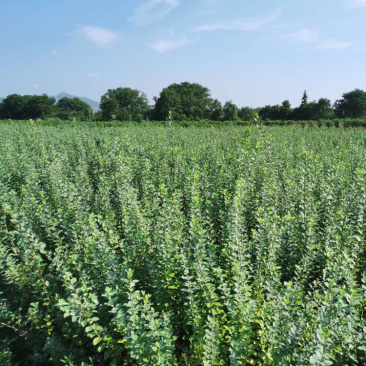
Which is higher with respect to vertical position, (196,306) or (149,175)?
(149,175)

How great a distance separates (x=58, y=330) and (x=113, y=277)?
4.81 ft

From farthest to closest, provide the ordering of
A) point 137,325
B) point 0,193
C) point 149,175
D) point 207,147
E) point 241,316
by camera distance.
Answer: point 207,147, point 149,175, point 0,193, point 241,316, point 137,325

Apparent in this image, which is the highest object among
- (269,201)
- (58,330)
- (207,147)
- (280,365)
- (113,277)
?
(207,147)

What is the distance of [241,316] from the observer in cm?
244

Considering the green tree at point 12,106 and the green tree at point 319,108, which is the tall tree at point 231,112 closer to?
the green tree at point 319,108

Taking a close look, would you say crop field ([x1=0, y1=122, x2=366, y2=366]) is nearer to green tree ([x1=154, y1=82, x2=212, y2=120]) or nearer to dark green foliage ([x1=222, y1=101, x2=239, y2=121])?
dark green foliage ([x1=222, y1=101, x2=239, y2=121])

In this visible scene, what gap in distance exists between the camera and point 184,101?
69.2 meters

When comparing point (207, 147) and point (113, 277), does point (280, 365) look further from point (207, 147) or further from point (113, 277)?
point (207, 147)

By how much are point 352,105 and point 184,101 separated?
40.9 meters

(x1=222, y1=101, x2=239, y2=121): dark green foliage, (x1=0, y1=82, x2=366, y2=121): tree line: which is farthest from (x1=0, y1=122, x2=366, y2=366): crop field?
(x1=222, y1=101, x2=239, y2=121): dark green foliage

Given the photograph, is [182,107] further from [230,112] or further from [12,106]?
[12,106]

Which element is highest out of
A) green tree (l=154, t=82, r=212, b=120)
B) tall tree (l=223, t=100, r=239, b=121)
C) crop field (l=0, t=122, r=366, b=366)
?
green tree (l=154, t=82, r=212, b=120)

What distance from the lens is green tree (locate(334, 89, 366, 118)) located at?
55.0 metres

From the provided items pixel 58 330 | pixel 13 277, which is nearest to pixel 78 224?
pixel 13 277
